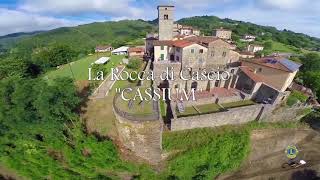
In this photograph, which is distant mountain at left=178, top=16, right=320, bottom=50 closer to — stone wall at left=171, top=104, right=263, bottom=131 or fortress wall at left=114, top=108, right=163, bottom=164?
stone wall at left=171, top=104, right=263, bottom=131

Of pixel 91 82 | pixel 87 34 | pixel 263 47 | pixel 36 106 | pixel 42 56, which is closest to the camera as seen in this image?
pixel 36 106

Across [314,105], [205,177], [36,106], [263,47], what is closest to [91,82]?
[36,106]

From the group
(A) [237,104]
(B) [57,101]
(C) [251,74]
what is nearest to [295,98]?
(C) [251,74]

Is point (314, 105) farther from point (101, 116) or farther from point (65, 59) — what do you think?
point (65, 59)

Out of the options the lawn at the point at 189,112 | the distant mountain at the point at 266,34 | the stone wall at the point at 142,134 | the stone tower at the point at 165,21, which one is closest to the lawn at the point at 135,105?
the stone wall at the point at 142,134

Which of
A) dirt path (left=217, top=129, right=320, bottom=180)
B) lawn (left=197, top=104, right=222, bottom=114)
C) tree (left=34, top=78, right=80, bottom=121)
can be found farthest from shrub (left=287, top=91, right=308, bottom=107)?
tree (left=34, top=78, right=80, bottom=121)

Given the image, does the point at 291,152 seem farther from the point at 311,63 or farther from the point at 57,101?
the point at 311,63
